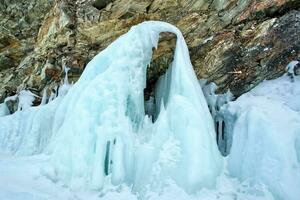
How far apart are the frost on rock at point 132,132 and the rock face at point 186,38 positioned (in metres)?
1.29

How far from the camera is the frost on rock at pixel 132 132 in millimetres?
7219

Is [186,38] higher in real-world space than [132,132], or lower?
higher

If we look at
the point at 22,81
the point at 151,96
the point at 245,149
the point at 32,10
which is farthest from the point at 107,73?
the point at 32,10

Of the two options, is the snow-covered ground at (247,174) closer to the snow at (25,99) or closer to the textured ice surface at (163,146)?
the textured ice surface at (163,146)

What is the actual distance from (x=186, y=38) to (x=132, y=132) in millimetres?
4435

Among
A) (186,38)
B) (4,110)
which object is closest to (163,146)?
(186,38)

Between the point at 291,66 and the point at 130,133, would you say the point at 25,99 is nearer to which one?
the point at 130,133

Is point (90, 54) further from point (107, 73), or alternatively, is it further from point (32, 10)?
point (32, 10)

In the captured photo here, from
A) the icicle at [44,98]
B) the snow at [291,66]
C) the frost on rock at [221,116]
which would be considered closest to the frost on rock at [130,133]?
the frost on rock at [221,116]

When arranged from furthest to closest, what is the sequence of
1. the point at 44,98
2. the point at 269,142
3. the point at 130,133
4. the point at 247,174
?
the point at 44,98 < the point at 130,133 < the point at 269,142 < the point at 247,174

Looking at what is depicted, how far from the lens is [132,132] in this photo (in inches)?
318

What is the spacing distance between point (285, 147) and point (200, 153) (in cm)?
162

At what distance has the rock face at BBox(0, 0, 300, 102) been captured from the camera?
9.66m

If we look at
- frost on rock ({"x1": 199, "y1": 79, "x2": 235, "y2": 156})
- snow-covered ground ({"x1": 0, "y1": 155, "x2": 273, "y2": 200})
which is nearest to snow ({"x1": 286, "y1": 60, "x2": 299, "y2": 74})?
frost on rock ({"x1": 199, "y1": 79, "x2": 235, "y2": 156})
